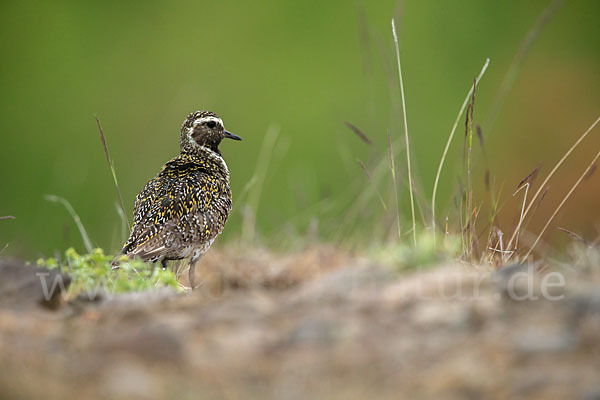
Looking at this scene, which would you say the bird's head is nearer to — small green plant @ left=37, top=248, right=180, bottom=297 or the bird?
the bird

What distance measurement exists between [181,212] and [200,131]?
124 centimetres

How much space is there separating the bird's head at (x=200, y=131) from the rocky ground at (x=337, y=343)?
3.81m

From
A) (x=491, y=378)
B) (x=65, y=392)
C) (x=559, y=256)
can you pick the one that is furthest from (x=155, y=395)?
(x=559, y=256)

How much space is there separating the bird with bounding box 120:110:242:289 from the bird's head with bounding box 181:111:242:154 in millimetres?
187

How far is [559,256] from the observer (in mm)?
4934

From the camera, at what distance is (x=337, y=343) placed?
3.19 meters

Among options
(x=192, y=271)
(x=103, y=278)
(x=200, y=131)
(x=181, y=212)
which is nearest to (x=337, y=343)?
(x=103, y=278)

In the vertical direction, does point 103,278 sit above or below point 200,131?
below

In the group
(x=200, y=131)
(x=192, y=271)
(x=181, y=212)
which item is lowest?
(x=192, y=271)

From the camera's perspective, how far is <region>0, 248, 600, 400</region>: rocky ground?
2.94 metres

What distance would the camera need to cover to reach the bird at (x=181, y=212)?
631 centimetres

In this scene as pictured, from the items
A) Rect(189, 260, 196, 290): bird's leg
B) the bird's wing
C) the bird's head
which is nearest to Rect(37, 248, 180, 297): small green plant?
Rect(189, 260, 196, 290): bird's leg

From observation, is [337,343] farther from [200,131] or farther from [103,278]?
[200,131]

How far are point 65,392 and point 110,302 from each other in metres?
1.15
